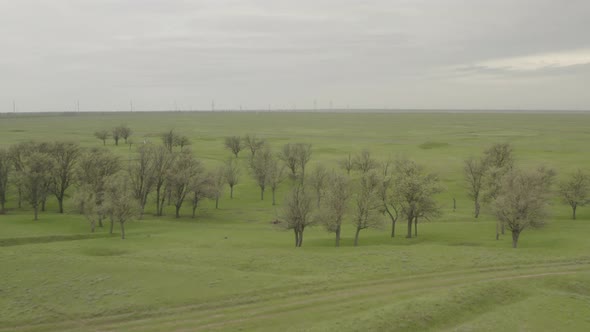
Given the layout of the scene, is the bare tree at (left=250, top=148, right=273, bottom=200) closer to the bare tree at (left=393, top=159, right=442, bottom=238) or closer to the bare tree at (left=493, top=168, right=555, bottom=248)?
the bare tree at (left=393, top=159, right=442, bottom=238)

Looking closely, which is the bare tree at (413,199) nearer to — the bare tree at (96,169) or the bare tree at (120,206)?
the bare tree at (120,206)

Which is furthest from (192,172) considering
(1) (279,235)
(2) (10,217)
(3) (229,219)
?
(2) (10,217)

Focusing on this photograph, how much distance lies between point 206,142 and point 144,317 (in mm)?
139973

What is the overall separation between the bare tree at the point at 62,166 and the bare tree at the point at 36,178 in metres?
2.11

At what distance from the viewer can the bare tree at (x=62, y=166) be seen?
70944mm

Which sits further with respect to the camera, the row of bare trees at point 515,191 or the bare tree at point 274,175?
the bare tree at point 274,175

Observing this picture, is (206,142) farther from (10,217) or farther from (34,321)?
(34,321)

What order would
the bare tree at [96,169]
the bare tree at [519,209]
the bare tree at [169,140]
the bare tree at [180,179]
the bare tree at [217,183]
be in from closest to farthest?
1. the bare tree at [519,209]
2. the bare tree at [96,169]
3. the bare tree at [180,179]
4. the bare tree at [217,183]
5. the bare tree at [169,140]

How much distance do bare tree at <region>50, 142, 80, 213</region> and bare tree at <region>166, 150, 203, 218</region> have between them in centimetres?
1820

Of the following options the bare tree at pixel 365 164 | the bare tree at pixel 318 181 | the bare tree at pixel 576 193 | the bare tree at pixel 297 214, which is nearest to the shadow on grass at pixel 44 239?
the bare tree at pixel 297 214

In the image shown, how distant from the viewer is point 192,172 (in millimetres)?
68938

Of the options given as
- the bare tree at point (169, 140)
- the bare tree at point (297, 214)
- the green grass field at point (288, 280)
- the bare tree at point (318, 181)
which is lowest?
the green grass field at point (288, 280)

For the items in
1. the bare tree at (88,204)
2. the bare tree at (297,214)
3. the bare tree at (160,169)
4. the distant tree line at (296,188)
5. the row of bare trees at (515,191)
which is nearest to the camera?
the row of bare trees at (515,191)

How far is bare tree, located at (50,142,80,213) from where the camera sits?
70944 millimetres
